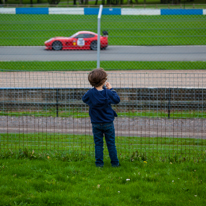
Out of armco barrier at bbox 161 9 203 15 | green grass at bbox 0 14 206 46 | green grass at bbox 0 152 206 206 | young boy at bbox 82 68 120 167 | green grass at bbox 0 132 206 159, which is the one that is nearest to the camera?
green grass at bbox 0 152 206 206

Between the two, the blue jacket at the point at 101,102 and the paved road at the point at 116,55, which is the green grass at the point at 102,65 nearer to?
the paved road at the point at 116,55

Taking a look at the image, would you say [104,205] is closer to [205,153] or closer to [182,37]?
[205,153]

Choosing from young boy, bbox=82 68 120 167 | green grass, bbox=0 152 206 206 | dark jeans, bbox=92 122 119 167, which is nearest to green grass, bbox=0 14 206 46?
young boy, bbox=82 68 120 167

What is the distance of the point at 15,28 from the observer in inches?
366

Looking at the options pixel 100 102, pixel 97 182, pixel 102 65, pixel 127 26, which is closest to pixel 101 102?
pixel 100 102

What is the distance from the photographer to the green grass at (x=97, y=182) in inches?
141

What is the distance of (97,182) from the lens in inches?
160

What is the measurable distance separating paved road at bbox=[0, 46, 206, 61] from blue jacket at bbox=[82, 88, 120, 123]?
6.14m

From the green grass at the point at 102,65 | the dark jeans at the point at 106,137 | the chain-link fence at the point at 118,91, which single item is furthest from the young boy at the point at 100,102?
the green grass at the point at 102,65

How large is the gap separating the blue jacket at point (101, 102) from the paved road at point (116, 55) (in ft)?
20.2

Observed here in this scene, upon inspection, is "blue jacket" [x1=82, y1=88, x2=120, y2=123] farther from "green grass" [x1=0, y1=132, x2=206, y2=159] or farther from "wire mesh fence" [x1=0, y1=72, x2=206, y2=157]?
"wire mesh fence" [x1=0, y1=72, x2=206, y2=157]

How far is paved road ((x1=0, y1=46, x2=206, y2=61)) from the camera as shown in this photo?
9952mm

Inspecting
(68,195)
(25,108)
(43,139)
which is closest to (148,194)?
(68,195)

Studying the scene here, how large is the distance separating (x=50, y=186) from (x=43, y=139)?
2.57 metres
